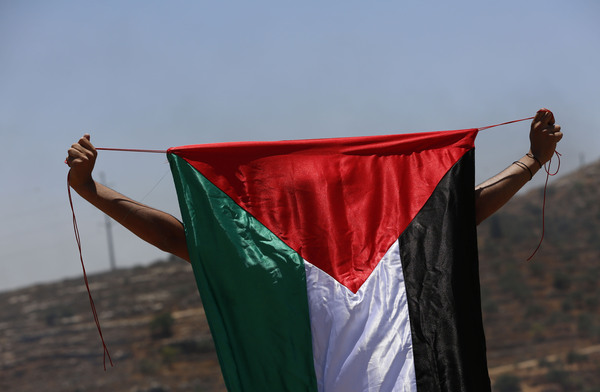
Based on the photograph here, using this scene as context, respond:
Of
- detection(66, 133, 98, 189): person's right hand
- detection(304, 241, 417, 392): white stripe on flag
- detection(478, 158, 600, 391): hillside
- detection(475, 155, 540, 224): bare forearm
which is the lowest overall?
detection(478, 158, 600, 391): hillside

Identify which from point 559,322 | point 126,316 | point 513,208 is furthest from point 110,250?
point 559,322

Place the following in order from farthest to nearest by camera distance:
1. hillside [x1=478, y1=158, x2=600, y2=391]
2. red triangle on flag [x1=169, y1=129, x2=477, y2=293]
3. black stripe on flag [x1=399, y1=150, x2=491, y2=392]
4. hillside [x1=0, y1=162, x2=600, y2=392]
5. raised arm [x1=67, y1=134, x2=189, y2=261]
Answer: hillside [x1=0, y1=162, x2=600, y2=392] < hillside [x1=478, y1=158, x2=600, y2=391] < red triangle on flag [x1=169, y1=129, x2=477, y2=293] < raised arm [x1=67, y1=134, x2=189, y2=261] < black stripe on flag [x1=399, y1=150, x2=491, y2=392]

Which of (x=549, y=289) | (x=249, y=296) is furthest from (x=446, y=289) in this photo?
(x=549, y=289)

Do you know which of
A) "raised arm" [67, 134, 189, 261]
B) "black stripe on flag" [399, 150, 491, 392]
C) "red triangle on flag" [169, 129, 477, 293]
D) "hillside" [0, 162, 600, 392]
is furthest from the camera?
"hillside" [0, 162, 600, 392]

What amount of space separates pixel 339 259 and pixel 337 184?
417mm

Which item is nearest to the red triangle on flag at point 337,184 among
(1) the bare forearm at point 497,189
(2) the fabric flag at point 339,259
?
(2) the fabric flag at point 339,259

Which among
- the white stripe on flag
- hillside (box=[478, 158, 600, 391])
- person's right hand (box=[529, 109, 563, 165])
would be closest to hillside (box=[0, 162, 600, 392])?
hillside (box=[478, 158, 600, 391])

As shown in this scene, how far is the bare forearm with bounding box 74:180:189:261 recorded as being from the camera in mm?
3861

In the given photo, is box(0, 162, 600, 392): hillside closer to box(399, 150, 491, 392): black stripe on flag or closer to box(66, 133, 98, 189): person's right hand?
box(399, 150, 491, 392): black stripe on flag

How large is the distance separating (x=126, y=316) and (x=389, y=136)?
43902 millimetres

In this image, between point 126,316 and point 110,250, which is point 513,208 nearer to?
point 126,316

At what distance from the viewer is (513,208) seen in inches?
2213

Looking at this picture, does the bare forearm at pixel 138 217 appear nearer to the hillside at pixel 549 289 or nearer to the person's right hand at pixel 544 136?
the person's right hand at pixel 544 136

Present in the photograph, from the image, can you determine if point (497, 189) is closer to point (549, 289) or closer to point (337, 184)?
point (337, 184)
